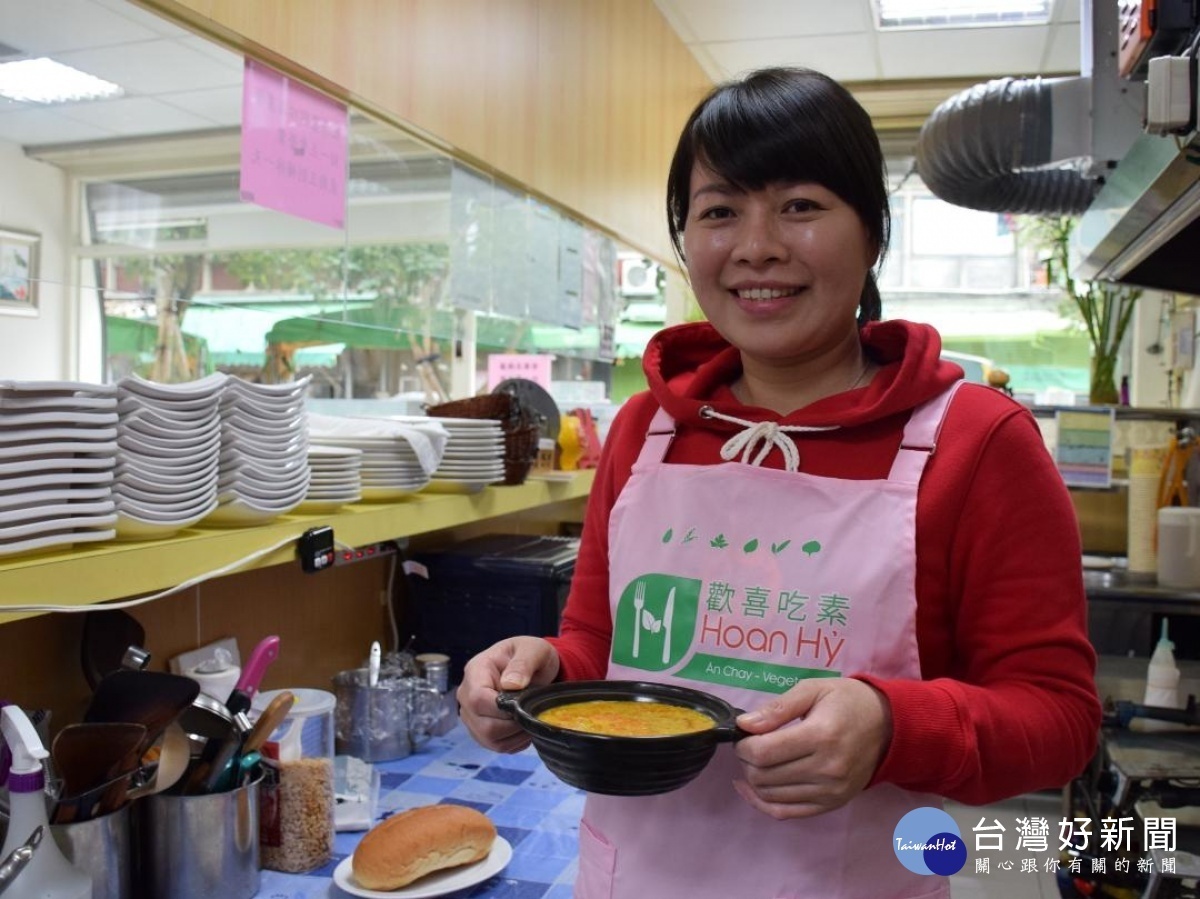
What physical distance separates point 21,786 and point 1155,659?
2451 millimetres

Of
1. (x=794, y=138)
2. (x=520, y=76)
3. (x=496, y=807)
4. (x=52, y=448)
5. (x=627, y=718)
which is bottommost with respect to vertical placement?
(x=496, y=807)

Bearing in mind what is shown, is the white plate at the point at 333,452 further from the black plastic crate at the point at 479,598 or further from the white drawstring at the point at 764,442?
the white drawstring at the point at 764,442

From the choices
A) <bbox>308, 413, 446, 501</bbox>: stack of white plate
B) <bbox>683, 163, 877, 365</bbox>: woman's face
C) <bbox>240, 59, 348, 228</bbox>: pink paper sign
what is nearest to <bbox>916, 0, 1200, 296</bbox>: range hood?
<bbox>683, 163, 877, 365</bbox>: woman's face

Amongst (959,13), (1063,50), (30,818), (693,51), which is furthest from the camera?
(693,51)

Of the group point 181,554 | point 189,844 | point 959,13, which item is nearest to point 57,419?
point 181,554

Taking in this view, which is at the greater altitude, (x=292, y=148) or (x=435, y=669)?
(x=292, y=148)

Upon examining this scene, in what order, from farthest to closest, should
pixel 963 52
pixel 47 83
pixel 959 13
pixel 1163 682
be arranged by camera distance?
pixel 963 52
pixel 959 13
pixel 1163 682
pixel 47 83

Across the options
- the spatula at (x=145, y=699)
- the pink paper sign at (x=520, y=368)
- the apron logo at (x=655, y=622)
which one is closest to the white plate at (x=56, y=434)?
the spatula at (x=145, y=699)

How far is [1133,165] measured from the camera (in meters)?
1.98

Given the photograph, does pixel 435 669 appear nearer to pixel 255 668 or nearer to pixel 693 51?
pixel 255 668

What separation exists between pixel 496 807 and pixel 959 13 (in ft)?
12.2

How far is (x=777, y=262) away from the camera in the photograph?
1080mm

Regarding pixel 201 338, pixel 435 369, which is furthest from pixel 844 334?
pixel 435 369

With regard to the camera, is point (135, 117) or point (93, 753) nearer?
point (93, 753)
